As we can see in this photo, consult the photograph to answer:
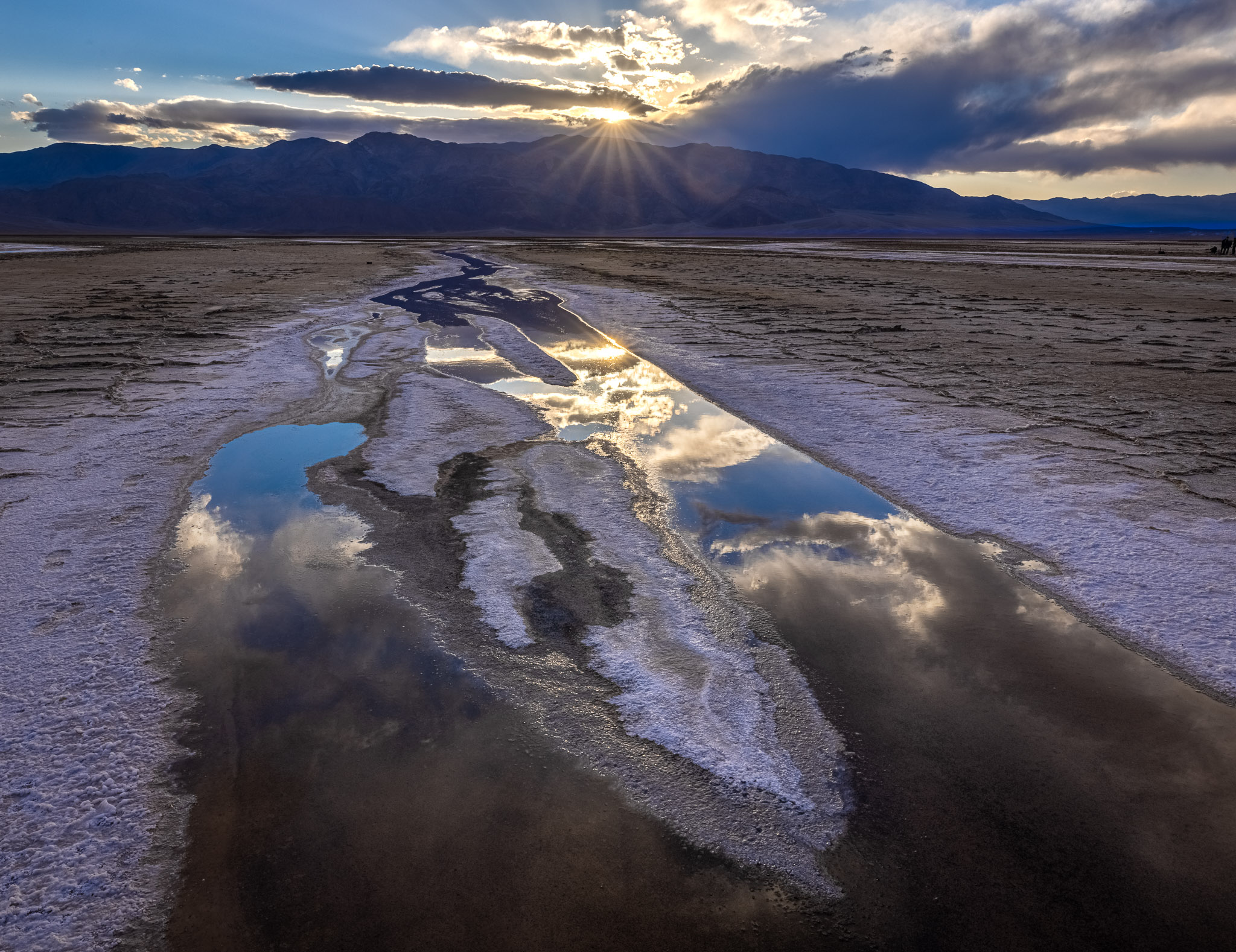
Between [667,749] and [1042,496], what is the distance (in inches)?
145

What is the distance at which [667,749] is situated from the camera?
2.65 meters

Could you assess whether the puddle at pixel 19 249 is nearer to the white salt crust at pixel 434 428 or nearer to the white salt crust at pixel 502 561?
the white salt crust at pixel 434 428

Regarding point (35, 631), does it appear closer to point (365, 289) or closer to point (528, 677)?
point (528, 677)

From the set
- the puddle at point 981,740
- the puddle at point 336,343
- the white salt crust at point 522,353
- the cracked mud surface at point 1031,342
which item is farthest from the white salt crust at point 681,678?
the puddle at point 336,343

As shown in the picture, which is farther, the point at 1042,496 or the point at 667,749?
the point at 1042,496

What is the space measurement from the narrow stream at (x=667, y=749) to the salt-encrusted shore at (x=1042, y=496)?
10.3 inches

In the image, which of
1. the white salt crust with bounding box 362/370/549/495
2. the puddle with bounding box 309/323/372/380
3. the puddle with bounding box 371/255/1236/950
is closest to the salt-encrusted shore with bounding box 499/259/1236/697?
the puddle with bounding box 371/255/1236/950

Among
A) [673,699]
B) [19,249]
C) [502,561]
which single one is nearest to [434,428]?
[502,561]

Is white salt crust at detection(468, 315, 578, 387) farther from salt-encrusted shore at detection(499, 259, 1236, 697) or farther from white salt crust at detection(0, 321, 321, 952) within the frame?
white salt crust at detection(0, 321, 321, 952)

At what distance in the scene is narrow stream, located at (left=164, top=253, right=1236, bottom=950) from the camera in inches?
80.6

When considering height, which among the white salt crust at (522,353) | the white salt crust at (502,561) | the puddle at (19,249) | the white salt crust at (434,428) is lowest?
the puddle at (19,249)

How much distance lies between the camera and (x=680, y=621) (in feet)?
11.4

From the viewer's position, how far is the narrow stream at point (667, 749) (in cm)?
205

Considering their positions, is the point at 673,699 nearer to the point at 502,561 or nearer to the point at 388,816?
the point at 388,816
